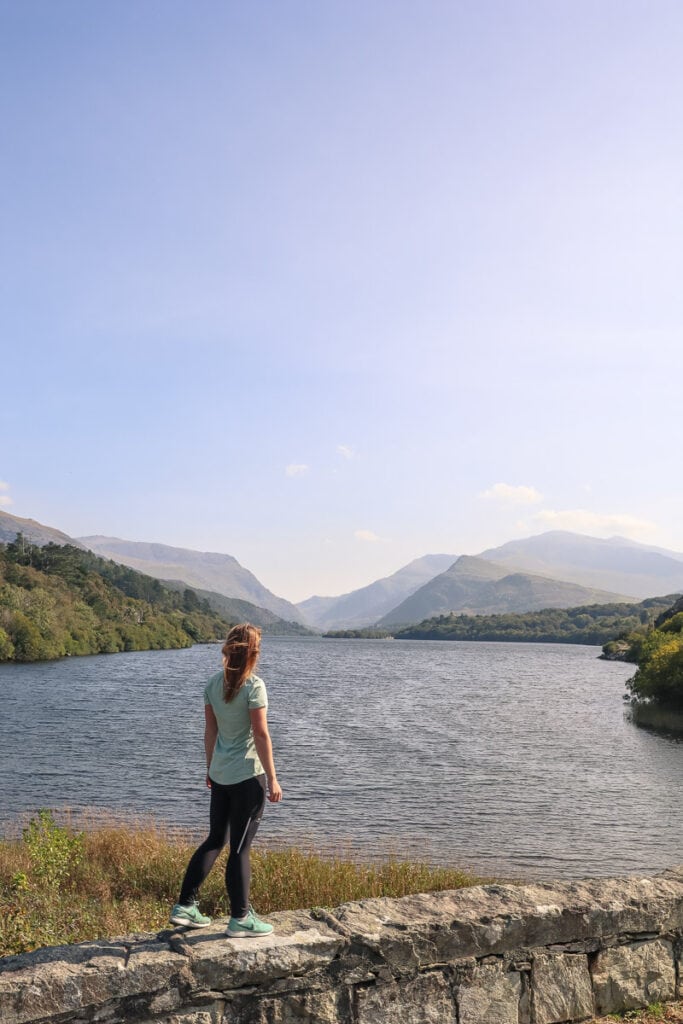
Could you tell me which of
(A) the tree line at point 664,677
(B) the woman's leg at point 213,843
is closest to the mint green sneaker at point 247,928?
(B) the woman's leg at point 213,843

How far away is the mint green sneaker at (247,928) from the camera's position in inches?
207

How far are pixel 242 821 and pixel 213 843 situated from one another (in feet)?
1.11

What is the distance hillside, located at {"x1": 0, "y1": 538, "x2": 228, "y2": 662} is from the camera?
312ft

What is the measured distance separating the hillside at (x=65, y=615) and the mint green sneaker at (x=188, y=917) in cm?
9452

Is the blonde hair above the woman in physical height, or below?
above

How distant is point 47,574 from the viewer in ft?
453

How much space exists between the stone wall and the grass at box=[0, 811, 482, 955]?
3687mm

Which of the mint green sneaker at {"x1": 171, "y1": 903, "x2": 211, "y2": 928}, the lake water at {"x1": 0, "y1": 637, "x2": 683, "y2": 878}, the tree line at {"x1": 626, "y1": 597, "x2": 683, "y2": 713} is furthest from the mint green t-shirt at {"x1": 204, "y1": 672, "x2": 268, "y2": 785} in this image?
the tree line at {"x1": 626, "y1": 597, "x2": 683, "y2": 713}

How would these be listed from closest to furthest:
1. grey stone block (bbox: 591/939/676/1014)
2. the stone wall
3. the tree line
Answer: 1. the stone wall
2. grey stone block (bbox: 591/939/676/1014)
3. the tree line

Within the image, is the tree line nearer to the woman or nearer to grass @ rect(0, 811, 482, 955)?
grass @ rect(0, 811, 482, 955)

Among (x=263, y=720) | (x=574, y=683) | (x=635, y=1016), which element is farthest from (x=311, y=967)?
(x=574, y=683)

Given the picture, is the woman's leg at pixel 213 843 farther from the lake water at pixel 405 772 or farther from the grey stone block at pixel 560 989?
the lake water at pixel 405 772

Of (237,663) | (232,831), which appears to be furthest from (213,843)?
(237,663)

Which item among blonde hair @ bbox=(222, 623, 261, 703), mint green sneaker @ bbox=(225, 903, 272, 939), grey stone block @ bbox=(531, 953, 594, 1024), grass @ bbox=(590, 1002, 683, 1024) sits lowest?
grass @ bbox=(590, 1002, 683, 1024)
